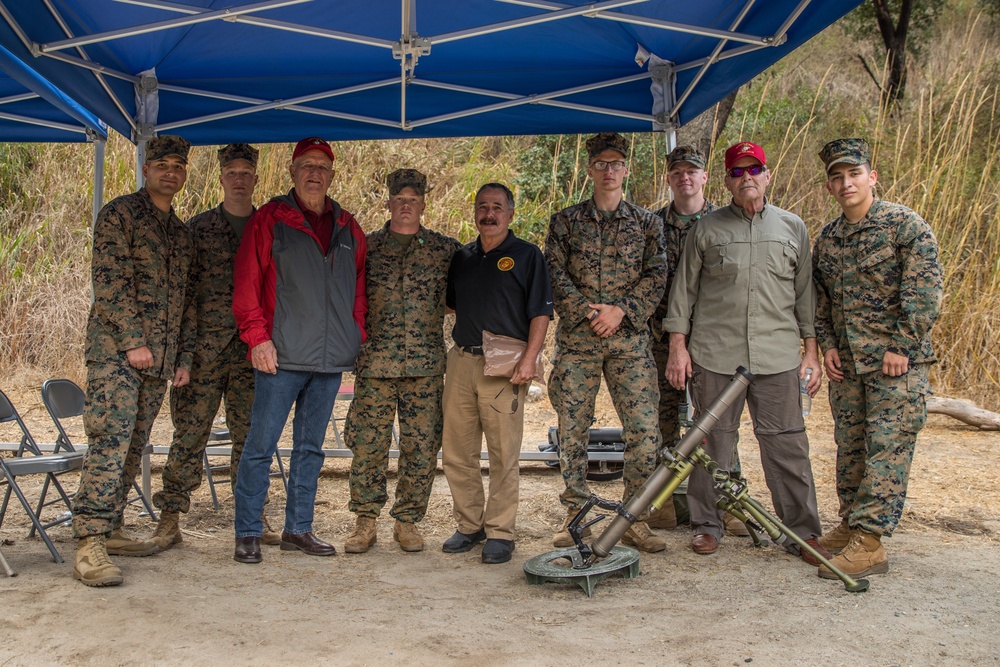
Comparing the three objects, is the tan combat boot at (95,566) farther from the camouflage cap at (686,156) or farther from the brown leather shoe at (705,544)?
the camouflage cap at (686,156)

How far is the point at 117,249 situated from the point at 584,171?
7.79 meters

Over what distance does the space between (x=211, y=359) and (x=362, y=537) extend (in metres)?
1.24

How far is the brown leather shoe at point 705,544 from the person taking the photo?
192 inches

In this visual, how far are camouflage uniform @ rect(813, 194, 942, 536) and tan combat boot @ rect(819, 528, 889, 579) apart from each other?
0.20ft

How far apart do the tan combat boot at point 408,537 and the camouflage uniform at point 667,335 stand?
1474 mm

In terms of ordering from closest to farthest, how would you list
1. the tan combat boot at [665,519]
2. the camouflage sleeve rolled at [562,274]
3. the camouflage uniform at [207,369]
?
the camouflage sleeve rolled at [562,274], the camouflage uniform at [207,369], the tan combat boot at [665,519]

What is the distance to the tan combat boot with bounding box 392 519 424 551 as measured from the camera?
199 inches

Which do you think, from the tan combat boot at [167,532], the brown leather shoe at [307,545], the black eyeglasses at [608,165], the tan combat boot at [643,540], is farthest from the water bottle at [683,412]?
the tan combat boot at [167,532]

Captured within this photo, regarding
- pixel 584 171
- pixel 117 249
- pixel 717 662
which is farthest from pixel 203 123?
pixel 584 171

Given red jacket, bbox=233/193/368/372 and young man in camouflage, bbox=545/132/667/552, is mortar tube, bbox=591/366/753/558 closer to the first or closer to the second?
young man in camouflage, bbox=545/132/667/552

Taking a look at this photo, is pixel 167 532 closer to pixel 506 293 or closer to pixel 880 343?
pixel 506 293

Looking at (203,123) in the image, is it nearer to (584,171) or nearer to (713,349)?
(713,349)

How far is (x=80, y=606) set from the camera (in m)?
3.93

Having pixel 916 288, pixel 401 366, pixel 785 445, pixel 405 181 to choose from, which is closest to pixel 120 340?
pixel 401 366
